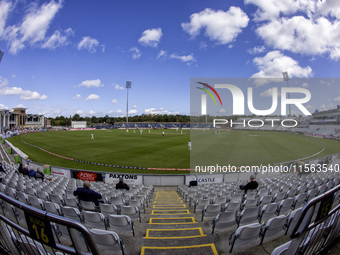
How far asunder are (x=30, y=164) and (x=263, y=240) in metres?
20.4

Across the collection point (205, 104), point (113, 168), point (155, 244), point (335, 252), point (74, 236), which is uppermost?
point (205, 104)

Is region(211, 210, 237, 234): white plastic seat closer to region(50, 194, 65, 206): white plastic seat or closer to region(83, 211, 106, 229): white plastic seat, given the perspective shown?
region(83, 211, 106, 229): white plastic seat

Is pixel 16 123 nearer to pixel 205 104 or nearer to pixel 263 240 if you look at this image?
pixel 205 104

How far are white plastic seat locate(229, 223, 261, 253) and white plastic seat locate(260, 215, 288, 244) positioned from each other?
0.20 meters

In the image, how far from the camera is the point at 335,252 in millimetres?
2932

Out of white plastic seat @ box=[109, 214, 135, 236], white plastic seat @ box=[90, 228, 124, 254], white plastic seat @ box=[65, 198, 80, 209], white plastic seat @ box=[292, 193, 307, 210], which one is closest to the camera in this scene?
white plastic seat @ box=[90, 228, 124, 254]

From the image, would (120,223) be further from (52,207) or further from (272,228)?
(272,228)

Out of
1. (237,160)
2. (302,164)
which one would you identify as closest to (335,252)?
(302,164)

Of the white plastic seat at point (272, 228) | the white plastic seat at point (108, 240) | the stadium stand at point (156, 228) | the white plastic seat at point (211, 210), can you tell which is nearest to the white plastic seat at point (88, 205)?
the stadium stand at point (156, 228)

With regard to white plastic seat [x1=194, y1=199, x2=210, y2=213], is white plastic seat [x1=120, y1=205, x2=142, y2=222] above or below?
above

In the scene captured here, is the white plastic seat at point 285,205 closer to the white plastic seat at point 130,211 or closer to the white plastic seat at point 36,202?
the white plastic seat at point 130,211

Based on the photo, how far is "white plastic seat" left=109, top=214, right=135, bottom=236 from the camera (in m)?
4.23

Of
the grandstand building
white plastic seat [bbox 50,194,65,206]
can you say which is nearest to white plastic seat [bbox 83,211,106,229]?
white plastic seat [bbox 50,194,65,206]

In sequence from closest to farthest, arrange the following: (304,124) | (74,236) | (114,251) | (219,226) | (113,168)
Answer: (74,236)
(114,251)
(219,226)
(113,168)
(304,124)
